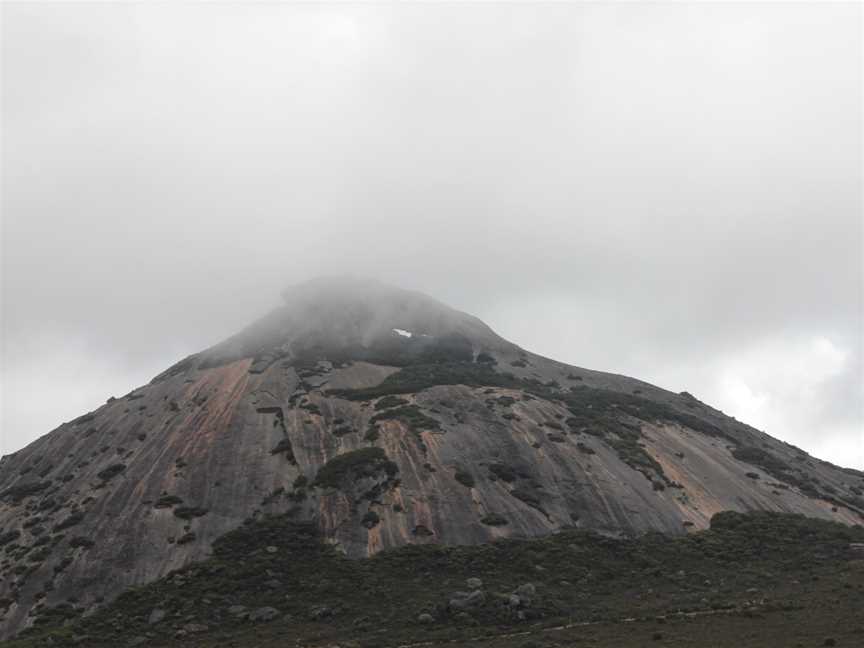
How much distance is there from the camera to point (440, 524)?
6919 cm

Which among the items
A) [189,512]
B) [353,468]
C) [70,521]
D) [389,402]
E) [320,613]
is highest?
[389,402]

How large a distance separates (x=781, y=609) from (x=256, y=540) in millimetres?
46276

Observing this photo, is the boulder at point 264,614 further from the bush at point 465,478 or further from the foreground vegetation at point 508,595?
the bush at point 465,478

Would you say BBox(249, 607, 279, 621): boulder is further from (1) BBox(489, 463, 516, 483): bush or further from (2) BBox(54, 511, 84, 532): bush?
(1) BBox(489, 463, 516, 483): bush

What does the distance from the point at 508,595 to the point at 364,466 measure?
26155mm

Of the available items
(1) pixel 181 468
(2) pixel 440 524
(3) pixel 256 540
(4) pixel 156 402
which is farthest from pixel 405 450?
(4) pixel 156 402

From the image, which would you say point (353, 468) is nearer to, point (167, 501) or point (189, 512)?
point (189, 512)

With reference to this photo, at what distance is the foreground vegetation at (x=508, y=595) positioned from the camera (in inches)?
1887

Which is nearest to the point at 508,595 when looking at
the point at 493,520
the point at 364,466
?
the point at 493,520

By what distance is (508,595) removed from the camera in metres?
55.7

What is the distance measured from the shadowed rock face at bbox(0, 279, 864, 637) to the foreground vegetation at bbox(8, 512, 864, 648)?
342 cm

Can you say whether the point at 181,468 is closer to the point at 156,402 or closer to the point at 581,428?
the point at 156,402

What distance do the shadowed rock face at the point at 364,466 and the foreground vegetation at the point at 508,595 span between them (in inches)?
135

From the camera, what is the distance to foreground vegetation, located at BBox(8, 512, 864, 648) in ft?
157
